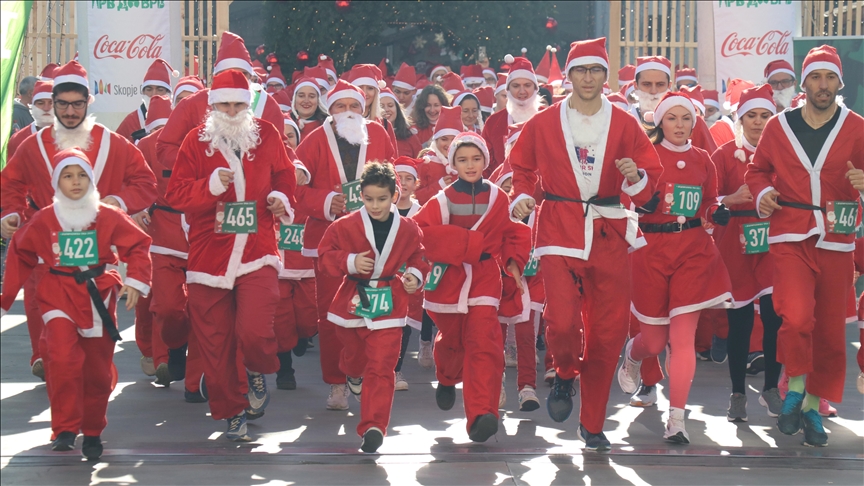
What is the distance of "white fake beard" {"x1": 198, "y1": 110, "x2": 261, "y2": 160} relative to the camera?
7344mm

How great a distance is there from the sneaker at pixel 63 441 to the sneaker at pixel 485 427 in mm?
2183

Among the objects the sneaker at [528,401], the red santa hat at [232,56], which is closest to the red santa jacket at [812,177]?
the sneaker at [528,401]

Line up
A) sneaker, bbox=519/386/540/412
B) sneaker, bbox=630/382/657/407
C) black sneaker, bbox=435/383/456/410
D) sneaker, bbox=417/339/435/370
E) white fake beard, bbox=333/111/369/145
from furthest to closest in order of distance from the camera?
1. sneaker, bbox=417/339/435/370
2. white fake beard, bbox=333/111/369/145
3. sneaker, bbox=630/382/657/407
4. sneaker, bbox=519/386/540/412
5. black sneaker, bbox=435/383/456/410

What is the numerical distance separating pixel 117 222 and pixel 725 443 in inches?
144

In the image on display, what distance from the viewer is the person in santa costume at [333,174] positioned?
8258 millimetres

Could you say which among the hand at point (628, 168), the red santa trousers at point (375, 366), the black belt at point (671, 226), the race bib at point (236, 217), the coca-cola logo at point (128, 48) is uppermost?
the coca-cola logo at point (128, 48)

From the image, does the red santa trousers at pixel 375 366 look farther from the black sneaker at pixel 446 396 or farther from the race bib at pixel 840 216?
the race bib at pixel 840 216

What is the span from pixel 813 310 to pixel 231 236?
3428 mm

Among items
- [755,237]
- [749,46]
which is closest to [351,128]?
[755,237]

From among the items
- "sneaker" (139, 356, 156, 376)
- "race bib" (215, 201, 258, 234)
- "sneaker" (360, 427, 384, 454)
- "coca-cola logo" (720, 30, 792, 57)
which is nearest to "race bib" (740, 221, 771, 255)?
"sneaker" (360, 427, 384, 454)

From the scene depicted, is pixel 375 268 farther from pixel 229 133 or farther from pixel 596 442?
pixel 596 442

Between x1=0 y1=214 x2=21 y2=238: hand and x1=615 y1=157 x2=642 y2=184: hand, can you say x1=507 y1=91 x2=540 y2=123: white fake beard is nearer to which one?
x1=615 y1=157 x2=642 y2=184: hand

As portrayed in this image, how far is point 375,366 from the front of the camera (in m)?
7.00

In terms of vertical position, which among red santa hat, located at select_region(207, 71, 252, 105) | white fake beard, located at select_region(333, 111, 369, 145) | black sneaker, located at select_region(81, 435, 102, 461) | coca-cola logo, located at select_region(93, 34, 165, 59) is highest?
coca-cola logo, located at select_region(93, 34, 165, 59)
